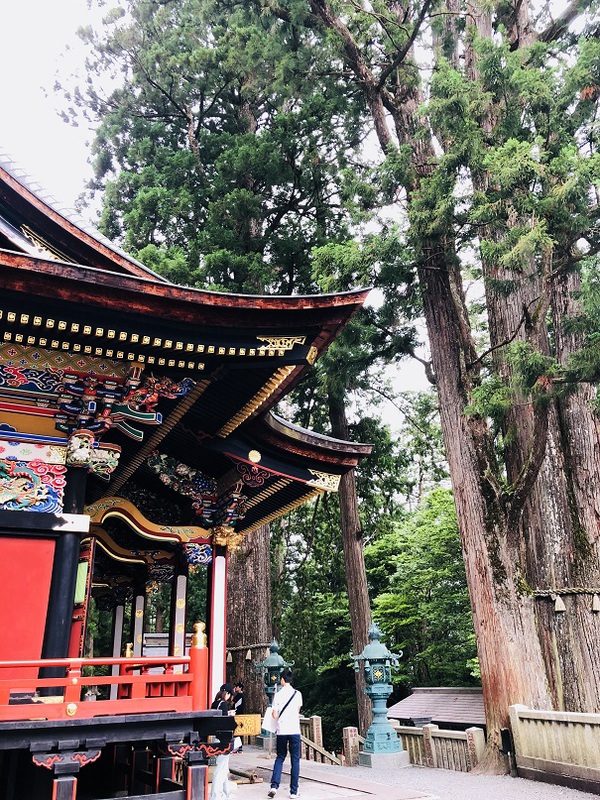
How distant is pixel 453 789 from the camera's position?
680 cm

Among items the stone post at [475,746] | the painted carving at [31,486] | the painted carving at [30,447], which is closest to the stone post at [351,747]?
the stone post at [475,746]

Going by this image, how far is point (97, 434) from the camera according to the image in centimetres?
559

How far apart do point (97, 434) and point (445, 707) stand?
31.9 ft

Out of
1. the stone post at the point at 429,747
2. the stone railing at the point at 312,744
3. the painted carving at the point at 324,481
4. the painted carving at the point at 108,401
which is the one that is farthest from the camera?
the stone railing at the point at 312,744

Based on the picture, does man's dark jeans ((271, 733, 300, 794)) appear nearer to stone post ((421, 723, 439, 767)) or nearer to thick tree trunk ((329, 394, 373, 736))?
stone post ((421, 723, 439, 767))

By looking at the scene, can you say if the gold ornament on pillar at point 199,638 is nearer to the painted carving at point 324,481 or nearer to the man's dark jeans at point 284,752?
the man's dark jeans at point 284,752

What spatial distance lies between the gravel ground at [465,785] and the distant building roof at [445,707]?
3.40 m

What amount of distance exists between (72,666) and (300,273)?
11.2m

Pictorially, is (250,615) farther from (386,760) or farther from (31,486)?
(31,486)

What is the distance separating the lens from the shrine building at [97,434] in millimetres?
4551

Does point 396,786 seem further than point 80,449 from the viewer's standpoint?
Yes

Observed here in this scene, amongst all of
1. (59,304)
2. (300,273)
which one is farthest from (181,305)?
(300,273)

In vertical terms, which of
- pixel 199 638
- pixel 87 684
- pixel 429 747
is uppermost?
pixel 199 638

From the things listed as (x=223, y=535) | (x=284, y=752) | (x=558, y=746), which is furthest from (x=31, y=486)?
(x=558, y=746)
